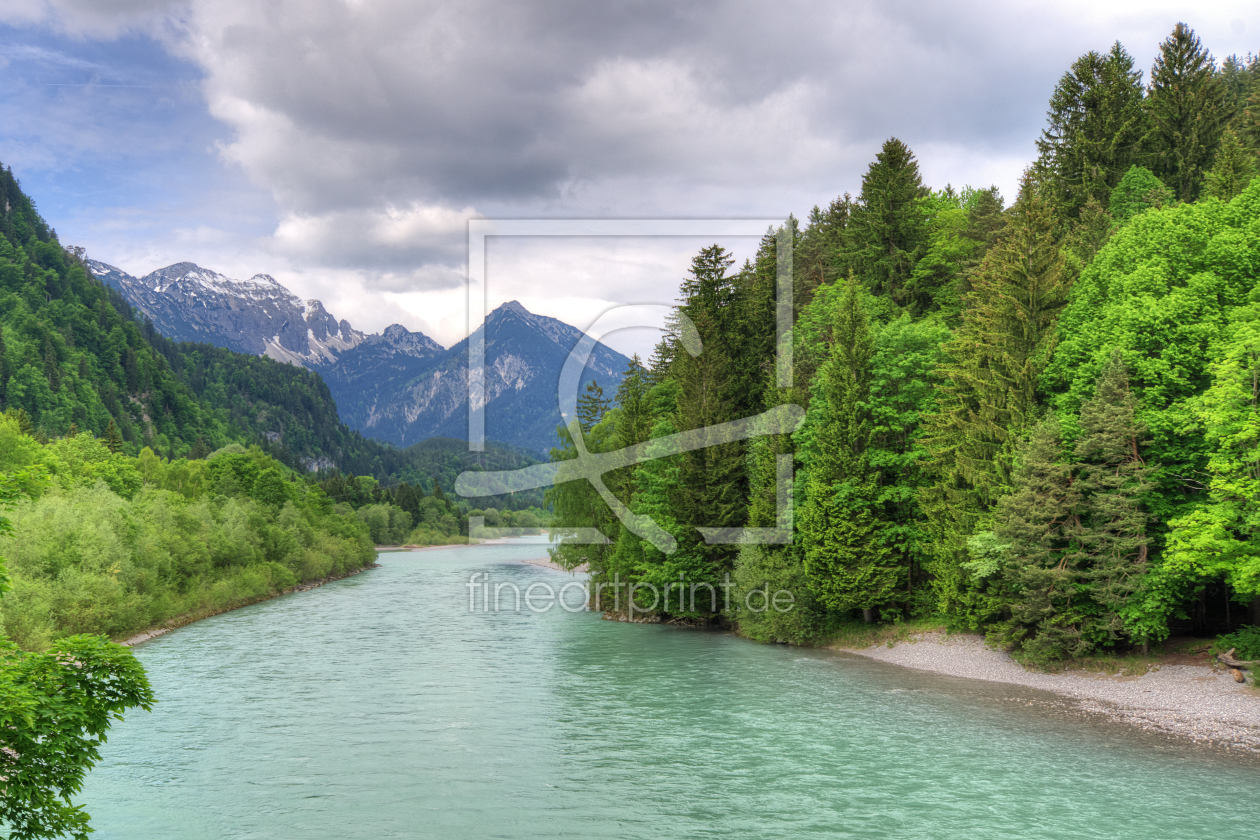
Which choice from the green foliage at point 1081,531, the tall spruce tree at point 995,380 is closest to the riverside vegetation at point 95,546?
the green foliage at point 1081,531

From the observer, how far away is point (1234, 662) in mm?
29172

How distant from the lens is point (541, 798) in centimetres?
2148

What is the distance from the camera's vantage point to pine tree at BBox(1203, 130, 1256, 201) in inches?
1487

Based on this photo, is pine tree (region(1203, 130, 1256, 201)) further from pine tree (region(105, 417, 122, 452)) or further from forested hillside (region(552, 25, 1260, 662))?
pine tree (region(105, 417, 122, 452))

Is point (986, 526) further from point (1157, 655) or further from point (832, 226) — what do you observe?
point (832, 226)

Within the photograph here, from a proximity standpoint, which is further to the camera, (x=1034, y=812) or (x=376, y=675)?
(x=376, y=675)

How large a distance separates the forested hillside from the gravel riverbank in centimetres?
128

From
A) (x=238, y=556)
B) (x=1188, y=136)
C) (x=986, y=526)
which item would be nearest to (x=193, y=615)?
(x=238, y=556)

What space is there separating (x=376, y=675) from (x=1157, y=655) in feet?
110

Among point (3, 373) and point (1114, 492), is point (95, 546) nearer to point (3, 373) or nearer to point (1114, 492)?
point (1114, 492)

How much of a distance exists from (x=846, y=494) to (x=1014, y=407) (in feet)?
30.7

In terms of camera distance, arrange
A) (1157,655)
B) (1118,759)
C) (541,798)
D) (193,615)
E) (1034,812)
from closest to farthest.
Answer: (1034,812)
(541,798)
(1118,759)
(1157,655)
(193,615)

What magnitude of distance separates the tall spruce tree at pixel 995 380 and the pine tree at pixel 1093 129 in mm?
20515

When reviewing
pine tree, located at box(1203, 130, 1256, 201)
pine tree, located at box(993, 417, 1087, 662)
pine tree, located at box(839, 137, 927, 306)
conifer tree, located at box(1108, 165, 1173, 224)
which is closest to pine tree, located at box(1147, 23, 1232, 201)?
conifer tree, located at box(1108, 165, 1173, 224)
